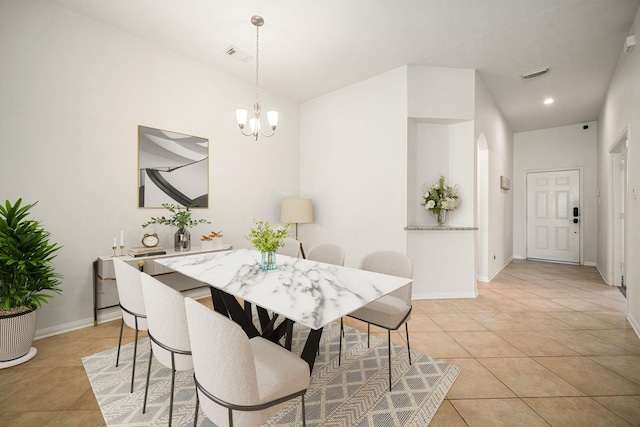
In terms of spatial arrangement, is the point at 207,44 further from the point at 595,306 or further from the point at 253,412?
the point at 595,306

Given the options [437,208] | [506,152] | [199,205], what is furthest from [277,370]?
[506,152]

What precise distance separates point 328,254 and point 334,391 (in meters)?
1.14

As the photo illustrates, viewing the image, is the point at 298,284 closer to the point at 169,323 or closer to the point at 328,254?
the point at 169,323

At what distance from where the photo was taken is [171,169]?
340cm

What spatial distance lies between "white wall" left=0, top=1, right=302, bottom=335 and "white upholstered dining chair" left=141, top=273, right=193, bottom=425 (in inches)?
78.3

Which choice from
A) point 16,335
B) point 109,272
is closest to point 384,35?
point 109,272

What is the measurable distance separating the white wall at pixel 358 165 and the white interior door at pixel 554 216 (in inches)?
193

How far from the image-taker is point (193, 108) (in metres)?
3.60

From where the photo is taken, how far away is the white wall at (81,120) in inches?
97.0

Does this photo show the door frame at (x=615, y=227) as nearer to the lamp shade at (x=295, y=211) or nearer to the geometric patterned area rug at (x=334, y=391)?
the geometric patterned area rug at (x=334, y=391)

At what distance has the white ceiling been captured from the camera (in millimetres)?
2635

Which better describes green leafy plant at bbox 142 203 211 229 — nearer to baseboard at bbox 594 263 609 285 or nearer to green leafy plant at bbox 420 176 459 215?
green leafy plant at bbox 420 176 459 215

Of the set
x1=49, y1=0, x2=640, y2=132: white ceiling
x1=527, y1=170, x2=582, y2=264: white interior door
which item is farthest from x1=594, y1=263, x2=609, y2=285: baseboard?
x1=49, y1=0, x2=640, y2=132: white ceiling

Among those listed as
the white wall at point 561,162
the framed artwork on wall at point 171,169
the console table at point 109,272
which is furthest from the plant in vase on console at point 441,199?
the white wall at point 561,162
